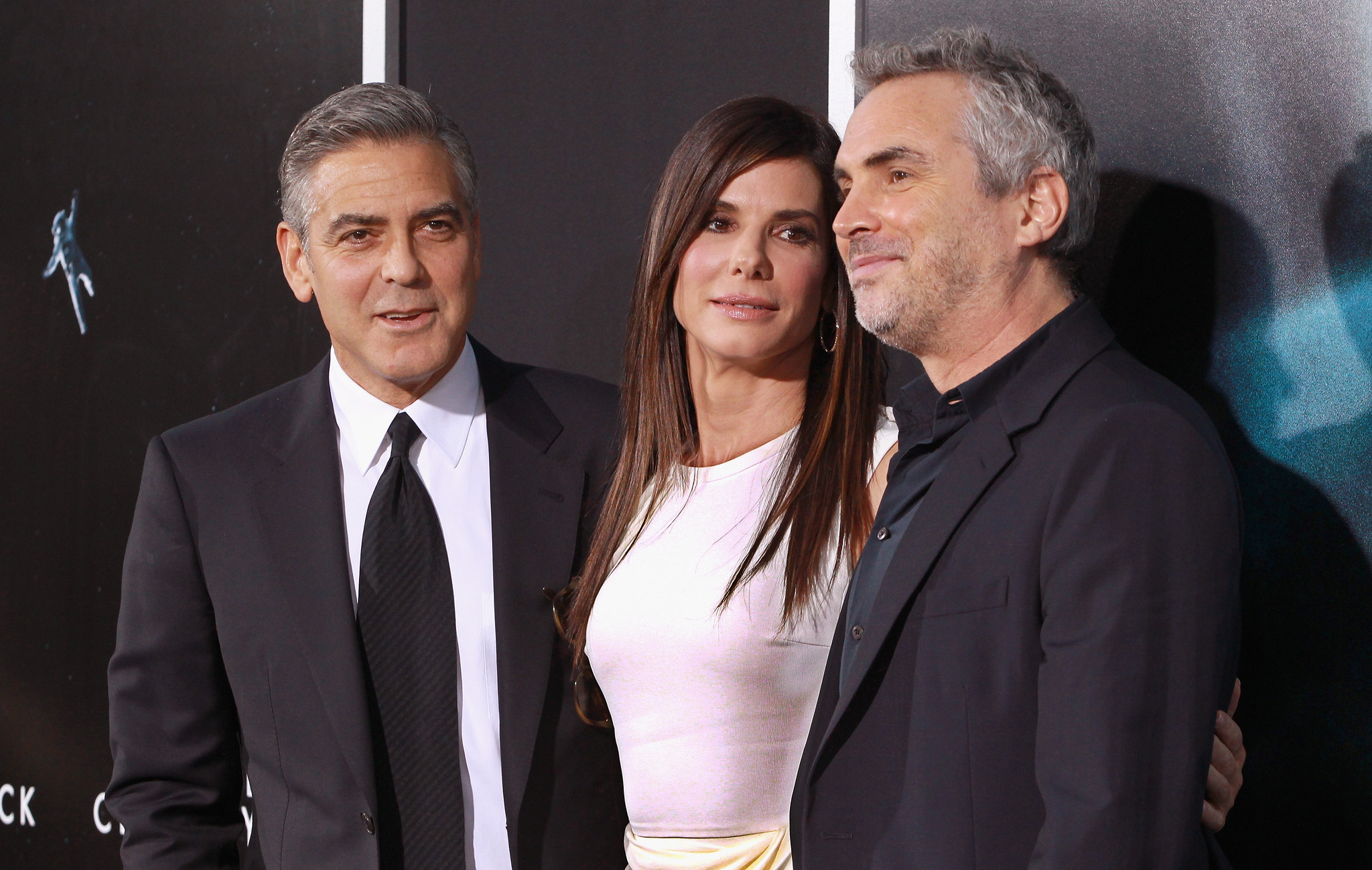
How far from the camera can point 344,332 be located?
1941 millimetres

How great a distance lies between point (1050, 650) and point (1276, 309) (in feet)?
2.45

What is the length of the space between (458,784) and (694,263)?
0.88 metres

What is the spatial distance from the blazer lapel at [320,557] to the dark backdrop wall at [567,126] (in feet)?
2.50

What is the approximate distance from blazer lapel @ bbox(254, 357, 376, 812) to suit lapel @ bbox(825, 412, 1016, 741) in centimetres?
73

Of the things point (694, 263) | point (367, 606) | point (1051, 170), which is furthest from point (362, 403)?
point (1051, 170)

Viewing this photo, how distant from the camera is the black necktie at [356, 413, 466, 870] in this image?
5.89ft

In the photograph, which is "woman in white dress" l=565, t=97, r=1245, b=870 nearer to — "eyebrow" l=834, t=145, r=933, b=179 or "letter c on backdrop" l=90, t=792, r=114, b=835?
"eyebrow" l=834, t=145, r=933, b=179

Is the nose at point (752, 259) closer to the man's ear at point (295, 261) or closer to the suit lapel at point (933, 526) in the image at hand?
the suit lapel at point (933, 526)

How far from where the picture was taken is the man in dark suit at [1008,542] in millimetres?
1224

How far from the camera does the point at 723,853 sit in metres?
1.74

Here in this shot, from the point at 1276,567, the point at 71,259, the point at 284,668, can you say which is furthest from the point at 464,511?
the point at 71,259

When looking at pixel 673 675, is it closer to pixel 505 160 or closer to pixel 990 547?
pixel 990 547

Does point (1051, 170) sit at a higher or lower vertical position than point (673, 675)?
higher

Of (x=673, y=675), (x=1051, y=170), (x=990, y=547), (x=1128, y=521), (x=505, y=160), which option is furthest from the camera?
(x=505, y=160)
